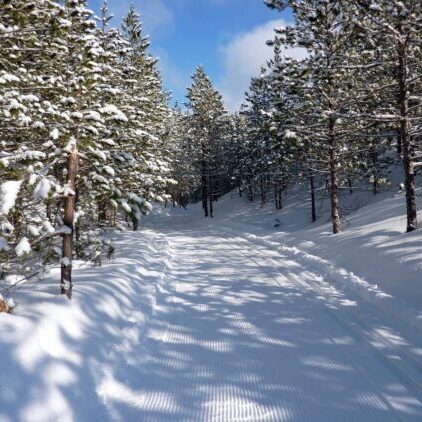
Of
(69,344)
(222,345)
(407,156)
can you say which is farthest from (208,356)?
(407,156)

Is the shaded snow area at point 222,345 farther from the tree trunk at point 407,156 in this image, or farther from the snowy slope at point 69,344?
the tree trunk at point 407,156

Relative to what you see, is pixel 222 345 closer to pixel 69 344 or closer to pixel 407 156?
pixel 69 344

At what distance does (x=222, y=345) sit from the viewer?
6488mm

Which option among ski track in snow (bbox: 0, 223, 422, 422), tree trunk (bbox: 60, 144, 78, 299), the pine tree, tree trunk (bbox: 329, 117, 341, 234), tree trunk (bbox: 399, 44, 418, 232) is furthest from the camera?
the pine tree

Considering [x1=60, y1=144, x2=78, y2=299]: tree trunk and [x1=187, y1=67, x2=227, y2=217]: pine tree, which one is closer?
[x1=60, y1=144, x2=78, y2=299]: tree trunk

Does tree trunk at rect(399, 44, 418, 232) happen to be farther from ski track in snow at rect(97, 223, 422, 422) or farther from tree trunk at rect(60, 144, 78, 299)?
tree trunk at rect(60, 144, 78, 299)

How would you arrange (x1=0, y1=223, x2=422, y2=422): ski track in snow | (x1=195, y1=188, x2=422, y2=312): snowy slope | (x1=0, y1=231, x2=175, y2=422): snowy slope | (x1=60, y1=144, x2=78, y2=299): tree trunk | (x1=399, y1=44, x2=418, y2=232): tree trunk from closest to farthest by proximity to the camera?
(x1=0, y1=231, x2=175, y2=422): snowy slope < (x1=0, y1=223, x2=422, y2=422): ski track in snow < (x1=60, y1=144, x2=78, y2=299): tree trunk < (x1=195, y1=188, x2=422, y2=312): snowy slope < (x1=399, y1=44, x2=418, y2=232): tree trunk

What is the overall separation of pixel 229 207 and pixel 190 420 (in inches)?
1613

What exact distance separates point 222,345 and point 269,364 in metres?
1.02

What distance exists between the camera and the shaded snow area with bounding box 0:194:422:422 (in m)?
4.54

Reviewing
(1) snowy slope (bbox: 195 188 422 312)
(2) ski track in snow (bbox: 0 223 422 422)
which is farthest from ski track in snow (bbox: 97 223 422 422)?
(1) snowy slope (bbox: 195 188 422 312)

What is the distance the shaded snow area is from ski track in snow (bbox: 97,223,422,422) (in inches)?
0.9

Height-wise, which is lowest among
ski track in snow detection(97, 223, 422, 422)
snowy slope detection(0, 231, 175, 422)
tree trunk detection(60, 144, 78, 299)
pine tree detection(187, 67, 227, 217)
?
ski track in snow detection(97, 223, 422, 422)

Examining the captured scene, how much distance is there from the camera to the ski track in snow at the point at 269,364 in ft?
15.0
